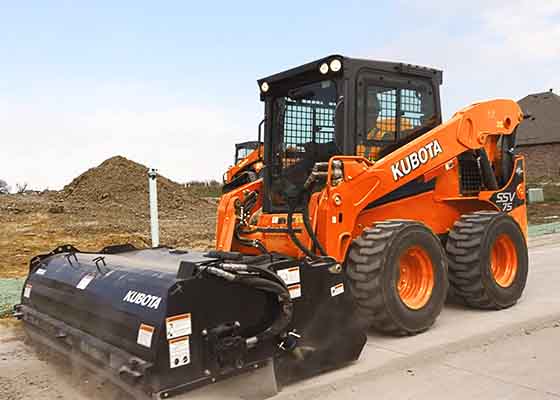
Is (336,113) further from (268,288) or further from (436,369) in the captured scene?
(436,369)

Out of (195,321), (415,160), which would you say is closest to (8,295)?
(195,321)

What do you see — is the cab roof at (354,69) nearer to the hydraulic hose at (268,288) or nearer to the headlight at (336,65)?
the headlight at (336,65)

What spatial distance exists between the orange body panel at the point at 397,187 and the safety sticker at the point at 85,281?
180 cm

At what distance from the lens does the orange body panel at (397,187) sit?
4891 mm

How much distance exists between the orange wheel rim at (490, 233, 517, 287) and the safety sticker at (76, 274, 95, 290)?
12.9ft

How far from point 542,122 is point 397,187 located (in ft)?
107

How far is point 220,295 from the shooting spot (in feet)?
11.6

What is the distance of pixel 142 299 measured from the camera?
11.6 ft

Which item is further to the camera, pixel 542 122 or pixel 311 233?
pixel 542 122

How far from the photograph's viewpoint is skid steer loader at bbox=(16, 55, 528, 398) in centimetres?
347

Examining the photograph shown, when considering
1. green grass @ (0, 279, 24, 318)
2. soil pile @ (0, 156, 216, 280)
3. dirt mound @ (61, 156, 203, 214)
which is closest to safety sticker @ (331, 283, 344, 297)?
green grass @ (0, 279, 24, 318)

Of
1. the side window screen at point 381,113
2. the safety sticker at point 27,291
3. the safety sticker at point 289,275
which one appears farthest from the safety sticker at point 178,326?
the side window screen at point 381,113

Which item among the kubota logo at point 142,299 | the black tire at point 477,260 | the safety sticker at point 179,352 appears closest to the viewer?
the safety sticker at point 179,352

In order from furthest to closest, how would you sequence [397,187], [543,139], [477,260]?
[543,139]
[477,260]
[397,187]
